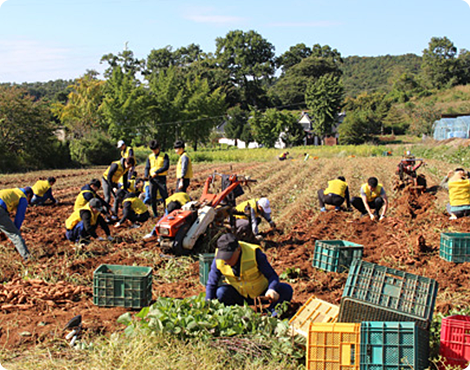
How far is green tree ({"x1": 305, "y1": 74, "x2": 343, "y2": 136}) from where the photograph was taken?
57062mm

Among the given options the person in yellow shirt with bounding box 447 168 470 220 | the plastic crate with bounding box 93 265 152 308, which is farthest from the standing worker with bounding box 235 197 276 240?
the person in yellow shirt with bounding box 447 168 470 220

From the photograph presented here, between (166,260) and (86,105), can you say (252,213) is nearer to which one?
(166,260)

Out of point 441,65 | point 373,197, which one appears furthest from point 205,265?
point 441,65

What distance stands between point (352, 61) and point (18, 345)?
14977 centimetres

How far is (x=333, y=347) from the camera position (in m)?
3.83

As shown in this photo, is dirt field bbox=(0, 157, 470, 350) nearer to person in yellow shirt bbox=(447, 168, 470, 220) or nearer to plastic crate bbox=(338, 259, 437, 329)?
person in yellow shirt bbox=(447, 168, 470, 220)

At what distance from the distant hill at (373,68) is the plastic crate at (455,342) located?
362 ft

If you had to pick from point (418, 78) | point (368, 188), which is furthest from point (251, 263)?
point (418, 78)

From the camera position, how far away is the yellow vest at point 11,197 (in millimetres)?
7480

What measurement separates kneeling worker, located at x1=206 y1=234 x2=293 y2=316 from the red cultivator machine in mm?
2291

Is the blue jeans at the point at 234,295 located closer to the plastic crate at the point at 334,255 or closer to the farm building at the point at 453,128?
the plastic crate at the point at 334,255

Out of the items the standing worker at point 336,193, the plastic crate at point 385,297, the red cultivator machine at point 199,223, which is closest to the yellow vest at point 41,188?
the red cultivator machine at point 199,223

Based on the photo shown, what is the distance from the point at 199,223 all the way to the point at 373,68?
13590cm

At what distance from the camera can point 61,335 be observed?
4633 mm
